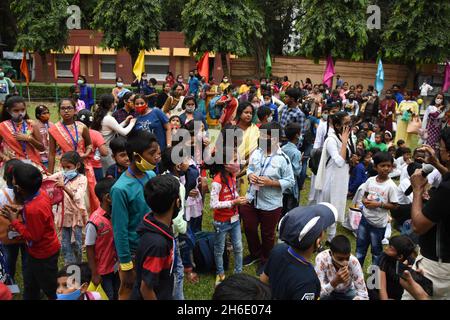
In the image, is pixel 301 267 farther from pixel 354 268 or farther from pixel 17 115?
pixel 17 115

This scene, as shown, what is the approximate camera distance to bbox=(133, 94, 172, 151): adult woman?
573 cm

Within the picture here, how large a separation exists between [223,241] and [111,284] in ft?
4.22

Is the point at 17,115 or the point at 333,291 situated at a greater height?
the point at 17,115

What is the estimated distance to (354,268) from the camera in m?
3.46

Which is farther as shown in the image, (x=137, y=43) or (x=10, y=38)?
(x=10, y=38)

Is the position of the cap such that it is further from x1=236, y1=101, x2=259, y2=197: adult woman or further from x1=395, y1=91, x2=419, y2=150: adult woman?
x1=395, y1=91, x2=419, y2=150: adult woman

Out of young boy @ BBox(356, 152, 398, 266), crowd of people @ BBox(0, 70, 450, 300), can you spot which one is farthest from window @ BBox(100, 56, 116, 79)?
young boy @ BBox(356, 152, 398, 266)

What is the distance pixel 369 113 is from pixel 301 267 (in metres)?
10.7

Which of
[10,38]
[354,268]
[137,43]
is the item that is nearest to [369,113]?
[354,268]

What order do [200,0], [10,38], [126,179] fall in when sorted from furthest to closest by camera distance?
[10,38] < [200,0] < [126,179]

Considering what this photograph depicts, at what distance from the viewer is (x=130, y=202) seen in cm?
314

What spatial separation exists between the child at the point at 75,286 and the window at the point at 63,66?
3288 centimetres

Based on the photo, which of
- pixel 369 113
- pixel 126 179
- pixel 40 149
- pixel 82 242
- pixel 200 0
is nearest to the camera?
pixel 126 179

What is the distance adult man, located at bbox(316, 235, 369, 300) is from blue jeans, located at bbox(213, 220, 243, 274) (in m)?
1.13
